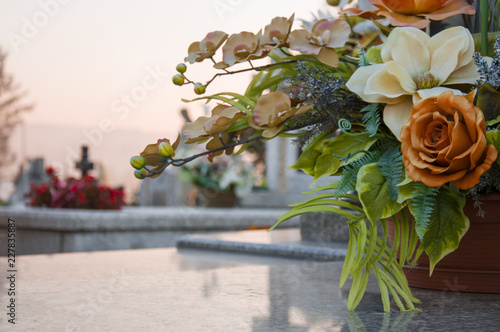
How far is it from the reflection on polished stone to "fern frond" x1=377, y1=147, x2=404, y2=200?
0.63ft

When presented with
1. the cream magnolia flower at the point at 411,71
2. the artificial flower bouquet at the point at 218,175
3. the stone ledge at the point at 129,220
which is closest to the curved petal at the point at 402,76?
the cream magnolia flower at the point at 411,71

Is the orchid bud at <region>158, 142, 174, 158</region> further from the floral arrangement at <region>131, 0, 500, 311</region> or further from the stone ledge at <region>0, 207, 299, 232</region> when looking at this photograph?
the stone ledge at <region>0, 207, 299, 232</region>

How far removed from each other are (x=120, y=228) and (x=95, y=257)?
9.02ft

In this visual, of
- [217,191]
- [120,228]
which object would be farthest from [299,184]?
[120,228]

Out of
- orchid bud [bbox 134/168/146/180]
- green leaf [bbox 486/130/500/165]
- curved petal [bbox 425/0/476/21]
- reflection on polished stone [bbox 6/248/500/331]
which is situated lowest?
reflection on polished stone [bbox 6/248/500/331]

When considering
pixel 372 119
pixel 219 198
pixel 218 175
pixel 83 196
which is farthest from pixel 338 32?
pixel 219 198

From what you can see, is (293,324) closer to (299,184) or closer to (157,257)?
(157,257)

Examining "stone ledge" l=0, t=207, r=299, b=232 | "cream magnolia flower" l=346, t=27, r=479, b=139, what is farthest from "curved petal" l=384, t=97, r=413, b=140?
"stone ledge" l=0, t=207, r=299, b=232

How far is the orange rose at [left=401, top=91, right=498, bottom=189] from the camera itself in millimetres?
775

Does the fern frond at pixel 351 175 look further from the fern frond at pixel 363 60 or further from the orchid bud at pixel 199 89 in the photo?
the orchid bud at pixel 199 89

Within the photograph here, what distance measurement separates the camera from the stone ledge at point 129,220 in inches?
180

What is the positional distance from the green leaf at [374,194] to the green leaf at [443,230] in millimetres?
67

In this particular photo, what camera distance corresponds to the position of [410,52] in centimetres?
89

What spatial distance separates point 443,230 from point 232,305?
352 millimetres
